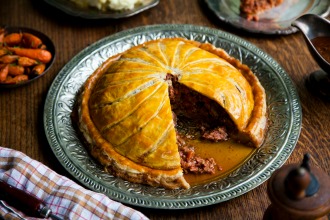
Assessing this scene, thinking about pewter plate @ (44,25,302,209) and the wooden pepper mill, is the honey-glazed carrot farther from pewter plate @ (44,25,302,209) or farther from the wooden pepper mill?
the wooden pepper mill

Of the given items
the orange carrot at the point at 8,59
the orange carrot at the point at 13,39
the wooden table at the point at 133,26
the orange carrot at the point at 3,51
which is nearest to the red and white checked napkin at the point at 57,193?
the wooden table at the point at 133,26

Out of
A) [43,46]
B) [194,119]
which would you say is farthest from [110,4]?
[194,119]

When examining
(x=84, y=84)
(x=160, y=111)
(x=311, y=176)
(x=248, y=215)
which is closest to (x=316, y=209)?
(x=311, y=176)

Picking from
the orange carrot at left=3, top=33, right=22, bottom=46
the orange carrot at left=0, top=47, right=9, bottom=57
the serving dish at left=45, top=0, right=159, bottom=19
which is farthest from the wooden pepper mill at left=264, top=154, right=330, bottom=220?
the orange carrot at left=3, top=33, right=22, bottom=46

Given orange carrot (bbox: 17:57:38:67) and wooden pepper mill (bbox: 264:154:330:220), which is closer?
wooden pepper mill (bbox: 264:154:330:220)

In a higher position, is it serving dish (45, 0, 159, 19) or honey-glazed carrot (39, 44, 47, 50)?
serving dish (45, 0, 159, 19)
